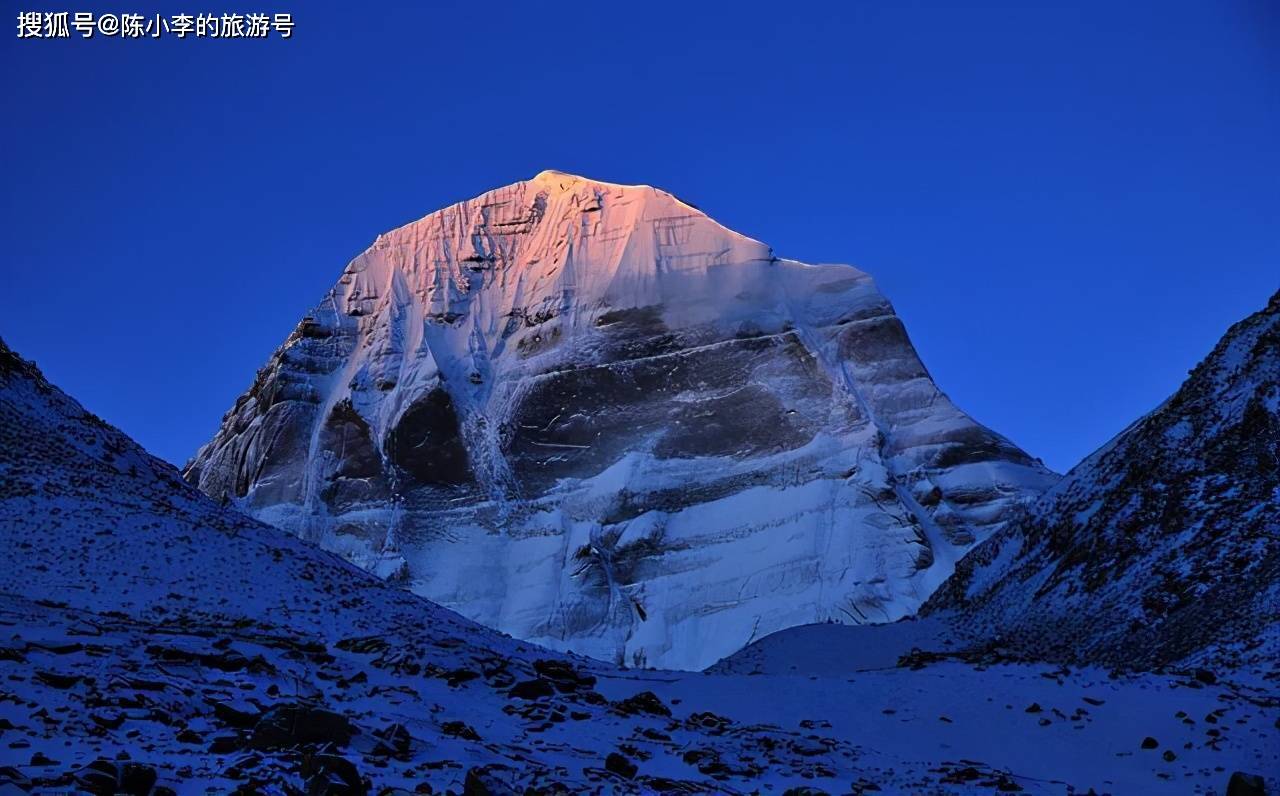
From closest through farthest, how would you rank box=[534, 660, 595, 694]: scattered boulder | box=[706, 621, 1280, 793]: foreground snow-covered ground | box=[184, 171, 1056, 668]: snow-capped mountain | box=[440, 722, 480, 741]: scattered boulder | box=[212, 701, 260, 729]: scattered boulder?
box=[212, 701, 260, 729]: scattered boulder → box=[440, 722, 480, 741]: scattered boulder → box=[706, 621, 1280, 793]: foreground snow-covered ground → box=[534, 660, 595, 694]: scattered boulder → box=[184, 171, 1056, 668]: snow-capped mountain

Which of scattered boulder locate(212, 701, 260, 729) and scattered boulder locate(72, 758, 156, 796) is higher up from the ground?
scattered boulder locate(212, 701, 260, 729)

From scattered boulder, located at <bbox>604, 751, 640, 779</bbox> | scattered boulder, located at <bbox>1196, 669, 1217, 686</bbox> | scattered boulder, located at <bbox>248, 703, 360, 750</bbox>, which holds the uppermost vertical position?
scattered boulder, located at <bbox>1196, 669, 1217, 686</bbox>

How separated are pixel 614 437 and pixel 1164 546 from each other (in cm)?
9426

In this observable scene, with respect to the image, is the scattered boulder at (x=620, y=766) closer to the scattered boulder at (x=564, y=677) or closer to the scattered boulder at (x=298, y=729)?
the scattered boulder at (x=298, y=729)

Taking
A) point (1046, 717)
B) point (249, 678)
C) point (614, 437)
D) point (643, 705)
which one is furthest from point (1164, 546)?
point (614, 437)

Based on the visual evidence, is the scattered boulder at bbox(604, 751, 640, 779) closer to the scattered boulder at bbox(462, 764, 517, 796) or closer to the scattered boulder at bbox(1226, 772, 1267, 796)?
the scattered boulder at bbox(462, 764, 517, 796)

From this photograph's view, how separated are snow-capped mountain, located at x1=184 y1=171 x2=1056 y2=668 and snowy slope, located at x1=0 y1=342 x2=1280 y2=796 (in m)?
68.3

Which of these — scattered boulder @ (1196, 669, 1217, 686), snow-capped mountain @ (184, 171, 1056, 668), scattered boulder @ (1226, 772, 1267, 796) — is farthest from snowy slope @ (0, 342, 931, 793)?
snow-capped mountain @ (184, 171, 1056, 668)

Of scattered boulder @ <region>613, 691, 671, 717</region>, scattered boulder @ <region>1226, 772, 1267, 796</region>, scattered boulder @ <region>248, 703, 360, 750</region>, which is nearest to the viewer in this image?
scattered boulder @ <region>248, 703, 360, 750</region>

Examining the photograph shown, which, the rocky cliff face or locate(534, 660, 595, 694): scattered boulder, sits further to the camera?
the rocky cliff face

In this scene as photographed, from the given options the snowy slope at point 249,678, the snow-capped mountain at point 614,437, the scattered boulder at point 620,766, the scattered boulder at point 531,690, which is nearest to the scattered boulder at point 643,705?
the snowy slope at point 249,678

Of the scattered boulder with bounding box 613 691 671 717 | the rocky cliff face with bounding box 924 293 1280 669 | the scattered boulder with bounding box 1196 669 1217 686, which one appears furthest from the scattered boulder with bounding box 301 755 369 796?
the rocky cliff face with bounding box 924 293 1280 669

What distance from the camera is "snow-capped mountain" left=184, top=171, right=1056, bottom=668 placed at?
10862cm

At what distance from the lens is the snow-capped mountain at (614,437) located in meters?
109
